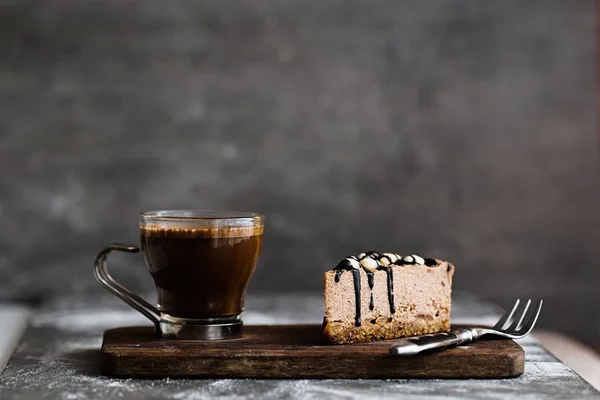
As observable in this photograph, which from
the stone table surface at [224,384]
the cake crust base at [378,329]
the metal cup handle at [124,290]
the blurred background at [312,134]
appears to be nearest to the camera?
the stone table surface at [224,384]

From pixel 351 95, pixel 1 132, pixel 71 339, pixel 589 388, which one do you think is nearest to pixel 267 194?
pixel 351 95

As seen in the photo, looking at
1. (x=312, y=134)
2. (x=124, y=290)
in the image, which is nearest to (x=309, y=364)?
(x=124, y=290)

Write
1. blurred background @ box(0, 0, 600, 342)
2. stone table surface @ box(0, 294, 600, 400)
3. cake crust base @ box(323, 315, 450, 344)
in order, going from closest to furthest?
stone table surface @ box(0, 294, 600, 400), cake crust base @ box(323, 315, 450, 344), blurred background @ box(0, 0, 600, 342)

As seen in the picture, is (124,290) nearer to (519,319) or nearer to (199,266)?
(199,266)

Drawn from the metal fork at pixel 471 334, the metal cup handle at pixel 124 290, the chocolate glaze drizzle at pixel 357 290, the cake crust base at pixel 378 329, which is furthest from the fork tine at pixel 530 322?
the metal cup handle at pixel 124 290

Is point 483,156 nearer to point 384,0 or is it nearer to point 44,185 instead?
point 384,0

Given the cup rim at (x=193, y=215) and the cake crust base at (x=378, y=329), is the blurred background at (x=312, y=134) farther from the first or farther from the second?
the cake crust base at (x=378, y=329)

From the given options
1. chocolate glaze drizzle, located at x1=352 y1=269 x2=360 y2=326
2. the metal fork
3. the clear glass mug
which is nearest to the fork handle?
the metal fork

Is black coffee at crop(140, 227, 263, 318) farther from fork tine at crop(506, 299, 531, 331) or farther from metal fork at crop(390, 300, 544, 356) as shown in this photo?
fork tine at crop(506, 299, 531, 331)
